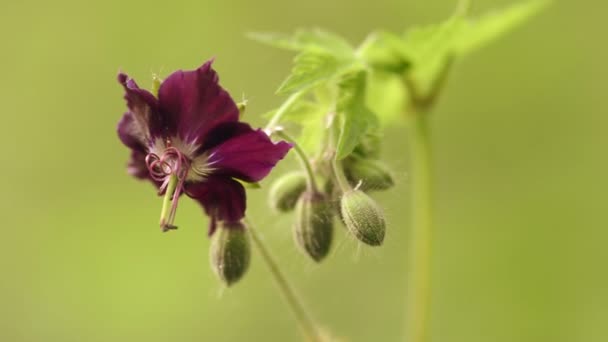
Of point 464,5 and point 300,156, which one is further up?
point 464,5

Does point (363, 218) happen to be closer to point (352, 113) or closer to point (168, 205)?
point (352, 113)

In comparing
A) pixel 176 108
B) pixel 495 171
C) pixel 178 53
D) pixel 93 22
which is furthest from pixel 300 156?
pixel 93 22

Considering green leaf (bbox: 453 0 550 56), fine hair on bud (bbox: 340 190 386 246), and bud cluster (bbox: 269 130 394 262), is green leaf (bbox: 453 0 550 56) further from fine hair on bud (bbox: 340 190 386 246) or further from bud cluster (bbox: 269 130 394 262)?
fine hair on bud (bbox: 340 190 386 246)

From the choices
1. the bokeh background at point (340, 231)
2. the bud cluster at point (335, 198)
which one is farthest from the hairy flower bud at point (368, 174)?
the bokeh background at point (340, 231)

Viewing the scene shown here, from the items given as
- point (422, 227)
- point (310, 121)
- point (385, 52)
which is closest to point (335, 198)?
point (310, 121)

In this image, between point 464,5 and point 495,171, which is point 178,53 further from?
point 464,5

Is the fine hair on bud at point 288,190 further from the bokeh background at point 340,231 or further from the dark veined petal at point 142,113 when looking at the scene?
the bokeh background at point 340,231
